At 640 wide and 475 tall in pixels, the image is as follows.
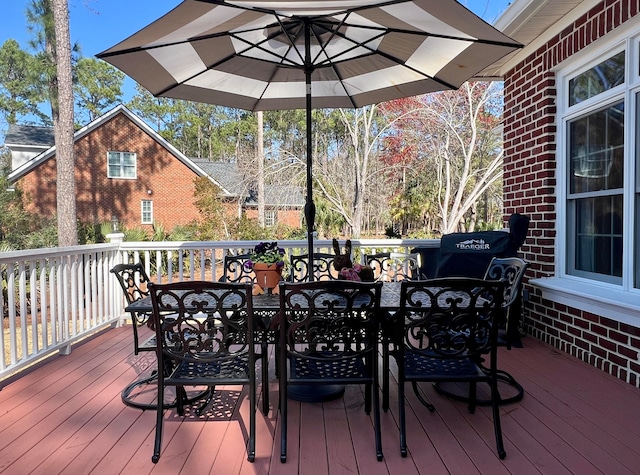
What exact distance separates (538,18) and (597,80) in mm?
650

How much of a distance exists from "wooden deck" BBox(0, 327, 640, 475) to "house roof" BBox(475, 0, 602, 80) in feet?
8.15

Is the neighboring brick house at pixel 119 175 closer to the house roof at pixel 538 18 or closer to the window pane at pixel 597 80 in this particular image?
the house roof at pixel 538 18

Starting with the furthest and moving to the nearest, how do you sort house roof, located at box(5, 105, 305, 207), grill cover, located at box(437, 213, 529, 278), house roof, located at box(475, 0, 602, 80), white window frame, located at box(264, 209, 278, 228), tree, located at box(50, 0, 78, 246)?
white window frame, located at box(264, 209, 278, 228) < house roof, located at box(5, 105, 305, 207) < tree, located at box(50, 0, 78, 246) < grill cover, located at box(437, 213, 529, 278) < house roof, located at box(475, 0, 602, 80)

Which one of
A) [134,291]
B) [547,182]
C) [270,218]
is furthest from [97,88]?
[547,182]

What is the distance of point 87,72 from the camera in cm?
2320

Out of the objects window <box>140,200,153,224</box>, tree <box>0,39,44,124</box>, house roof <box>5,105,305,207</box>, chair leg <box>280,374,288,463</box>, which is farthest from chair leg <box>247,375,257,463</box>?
tree <box>0,39,44,124</box>

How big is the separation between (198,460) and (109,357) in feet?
6.34

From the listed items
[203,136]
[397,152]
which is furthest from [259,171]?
[203,136]

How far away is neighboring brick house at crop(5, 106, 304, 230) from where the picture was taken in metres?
14.7

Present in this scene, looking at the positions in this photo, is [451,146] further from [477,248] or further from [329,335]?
[329,335]

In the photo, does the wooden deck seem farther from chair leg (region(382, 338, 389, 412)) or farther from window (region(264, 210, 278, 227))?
window (region(264, 210, 278, 227))

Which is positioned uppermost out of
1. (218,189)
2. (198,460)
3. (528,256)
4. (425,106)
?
(425,106)

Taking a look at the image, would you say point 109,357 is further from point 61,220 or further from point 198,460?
point 61,220

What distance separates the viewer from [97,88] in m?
23.8
